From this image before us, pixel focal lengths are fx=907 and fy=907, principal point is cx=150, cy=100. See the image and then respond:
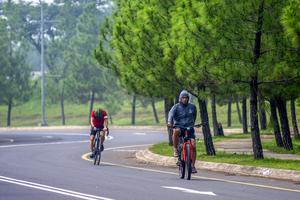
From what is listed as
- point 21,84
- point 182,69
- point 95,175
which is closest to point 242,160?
point 182,69

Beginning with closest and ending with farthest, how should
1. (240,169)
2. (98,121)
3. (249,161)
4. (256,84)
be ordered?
1. (240,169)
2. (256,84)
3. (249,161)
4. (98,121)

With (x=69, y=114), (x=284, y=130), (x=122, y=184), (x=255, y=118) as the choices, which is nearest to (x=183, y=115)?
(x=122, y=184)

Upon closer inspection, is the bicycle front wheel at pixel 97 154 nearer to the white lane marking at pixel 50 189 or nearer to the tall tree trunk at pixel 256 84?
the tall tree trunk at pixel 256 84

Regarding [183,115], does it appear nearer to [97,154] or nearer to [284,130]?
[97,154]

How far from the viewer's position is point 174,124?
19000mm

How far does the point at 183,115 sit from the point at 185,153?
2.86ft

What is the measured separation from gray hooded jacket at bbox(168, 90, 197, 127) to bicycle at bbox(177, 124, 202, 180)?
128mm

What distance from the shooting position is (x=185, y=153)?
18.5 meters

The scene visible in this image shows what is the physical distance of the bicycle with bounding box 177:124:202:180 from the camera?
18.5 m

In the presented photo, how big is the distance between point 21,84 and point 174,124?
61.0 metres

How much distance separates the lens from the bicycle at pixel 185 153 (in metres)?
18.5

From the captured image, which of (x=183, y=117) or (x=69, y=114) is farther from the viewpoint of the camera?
(x=69, y=114)

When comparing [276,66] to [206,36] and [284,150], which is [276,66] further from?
[284,150]

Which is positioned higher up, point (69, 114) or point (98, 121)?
point (69, 114)
